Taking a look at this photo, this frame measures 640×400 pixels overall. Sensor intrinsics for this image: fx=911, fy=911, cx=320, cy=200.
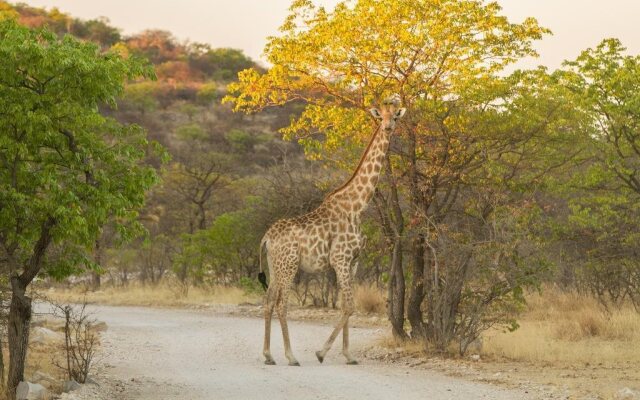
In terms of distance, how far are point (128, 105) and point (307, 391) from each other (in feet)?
211

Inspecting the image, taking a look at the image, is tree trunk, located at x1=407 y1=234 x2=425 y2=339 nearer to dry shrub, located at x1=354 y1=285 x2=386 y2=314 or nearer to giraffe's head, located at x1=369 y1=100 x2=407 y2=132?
giraffe's head, located at x1=369 y1=100 x2=407 y2=132

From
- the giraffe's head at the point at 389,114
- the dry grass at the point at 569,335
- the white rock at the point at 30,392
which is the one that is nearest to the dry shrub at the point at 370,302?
the dry grass at the point at 569,335

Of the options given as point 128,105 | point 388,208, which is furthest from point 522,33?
point 128,105

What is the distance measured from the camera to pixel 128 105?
72.8m

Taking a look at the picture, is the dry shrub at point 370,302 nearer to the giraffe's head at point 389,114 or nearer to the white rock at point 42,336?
the white rock at point 42,336

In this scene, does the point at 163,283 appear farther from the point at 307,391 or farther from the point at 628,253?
the point at 307,391

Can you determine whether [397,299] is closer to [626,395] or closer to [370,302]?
[626,395]

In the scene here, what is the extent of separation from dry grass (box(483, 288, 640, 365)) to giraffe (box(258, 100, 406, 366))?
2901 millimetres

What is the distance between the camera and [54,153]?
10.4 metres

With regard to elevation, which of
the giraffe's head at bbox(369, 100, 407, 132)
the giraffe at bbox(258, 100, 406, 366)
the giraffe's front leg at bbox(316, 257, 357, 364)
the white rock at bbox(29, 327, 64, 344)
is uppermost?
the giraffe's head at bbox(369, 100, 407, 132)

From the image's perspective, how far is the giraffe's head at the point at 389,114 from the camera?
13834 mm

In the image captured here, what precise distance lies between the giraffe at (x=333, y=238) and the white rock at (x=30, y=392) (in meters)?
4.31

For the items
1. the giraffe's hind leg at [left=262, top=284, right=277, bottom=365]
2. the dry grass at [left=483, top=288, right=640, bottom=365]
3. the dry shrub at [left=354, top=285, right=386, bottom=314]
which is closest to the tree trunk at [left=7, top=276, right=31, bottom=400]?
the giraffe's hind leg at [left=262, top=284, right=277, bottom=365]

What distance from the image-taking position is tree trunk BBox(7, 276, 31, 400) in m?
10.4
